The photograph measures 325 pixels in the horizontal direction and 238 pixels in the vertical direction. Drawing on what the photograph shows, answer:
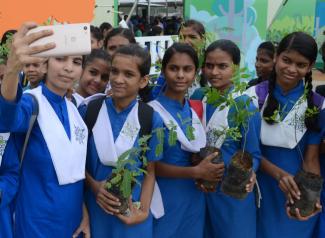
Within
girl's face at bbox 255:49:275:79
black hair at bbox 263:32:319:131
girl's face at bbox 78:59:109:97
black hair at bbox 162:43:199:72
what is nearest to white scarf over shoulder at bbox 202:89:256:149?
black hair at bbox 263:32:319:131

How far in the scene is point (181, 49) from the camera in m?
2.49

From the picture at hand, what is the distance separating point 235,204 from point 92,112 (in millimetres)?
978

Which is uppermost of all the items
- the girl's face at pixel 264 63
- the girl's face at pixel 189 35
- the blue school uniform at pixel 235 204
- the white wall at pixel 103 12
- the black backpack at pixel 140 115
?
the white wall at pixel 103 12

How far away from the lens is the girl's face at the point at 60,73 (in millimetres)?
1991

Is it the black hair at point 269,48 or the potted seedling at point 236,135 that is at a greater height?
the black hair at point 269,48

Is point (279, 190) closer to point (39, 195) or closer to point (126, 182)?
point (126, 182)

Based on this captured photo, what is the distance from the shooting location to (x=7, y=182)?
1.90m

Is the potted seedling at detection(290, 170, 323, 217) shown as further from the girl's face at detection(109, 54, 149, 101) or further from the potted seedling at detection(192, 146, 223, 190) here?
the girl's face at detection(109, 54, 149, 101)

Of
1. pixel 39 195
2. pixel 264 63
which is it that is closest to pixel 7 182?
pixel 39 195

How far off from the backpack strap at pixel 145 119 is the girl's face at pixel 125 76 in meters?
0.10

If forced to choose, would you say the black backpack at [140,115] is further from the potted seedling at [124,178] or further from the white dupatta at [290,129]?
the white dupatta at [290,129]

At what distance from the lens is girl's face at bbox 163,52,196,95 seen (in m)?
2.44

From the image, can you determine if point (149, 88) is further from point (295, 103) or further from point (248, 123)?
point (295, 103)

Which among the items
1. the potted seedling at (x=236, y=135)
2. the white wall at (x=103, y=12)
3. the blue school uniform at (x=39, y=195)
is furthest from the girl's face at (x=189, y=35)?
the white wall at (x=103, y=12)
